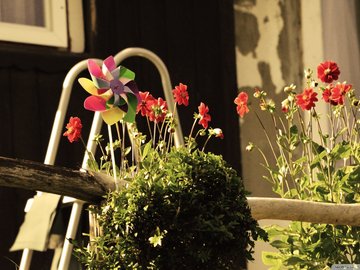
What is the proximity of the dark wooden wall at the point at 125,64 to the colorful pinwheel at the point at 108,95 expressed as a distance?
151 centimetres

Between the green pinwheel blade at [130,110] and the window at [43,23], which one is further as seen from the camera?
the window at [43,23]

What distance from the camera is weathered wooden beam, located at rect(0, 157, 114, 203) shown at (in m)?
2.43

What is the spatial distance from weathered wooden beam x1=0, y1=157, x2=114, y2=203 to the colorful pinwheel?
0.18 metres

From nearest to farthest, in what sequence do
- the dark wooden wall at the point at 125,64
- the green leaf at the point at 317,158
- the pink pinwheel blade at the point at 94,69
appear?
the pink pinwheel blade at the point at 94,69
the green leaf at the point at 317,158
the dark wooden wall at the point at 125,64

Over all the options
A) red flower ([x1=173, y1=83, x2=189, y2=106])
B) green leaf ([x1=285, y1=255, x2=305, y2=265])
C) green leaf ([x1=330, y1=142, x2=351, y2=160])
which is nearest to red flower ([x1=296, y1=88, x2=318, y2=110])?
green leaf ([x1=330, y1=142, x2=351, y2=160])

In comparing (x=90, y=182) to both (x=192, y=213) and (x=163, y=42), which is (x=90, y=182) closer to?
(x=192, y=213)

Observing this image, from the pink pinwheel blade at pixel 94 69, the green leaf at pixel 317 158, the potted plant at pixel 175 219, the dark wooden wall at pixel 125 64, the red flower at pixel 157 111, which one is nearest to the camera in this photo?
the potted plant at pixel 175 219

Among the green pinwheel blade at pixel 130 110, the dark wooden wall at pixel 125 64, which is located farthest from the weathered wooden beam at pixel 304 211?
the dark wooden wall at pixel 125 64

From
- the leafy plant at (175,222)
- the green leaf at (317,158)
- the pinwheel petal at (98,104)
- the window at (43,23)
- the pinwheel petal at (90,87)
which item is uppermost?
the window at (43,23)

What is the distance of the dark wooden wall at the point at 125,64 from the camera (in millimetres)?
4547

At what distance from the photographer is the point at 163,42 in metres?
5.16

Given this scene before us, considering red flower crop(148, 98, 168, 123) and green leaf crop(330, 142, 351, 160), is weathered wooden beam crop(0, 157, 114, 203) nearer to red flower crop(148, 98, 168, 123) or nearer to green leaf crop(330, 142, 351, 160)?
red flower crop(148, 98, 168, 123)

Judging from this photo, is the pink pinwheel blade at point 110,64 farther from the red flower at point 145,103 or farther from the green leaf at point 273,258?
the green leaf at point 273,258

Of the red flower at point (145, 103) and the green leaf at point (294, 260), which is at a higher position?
the red flower at point (145, 103)
